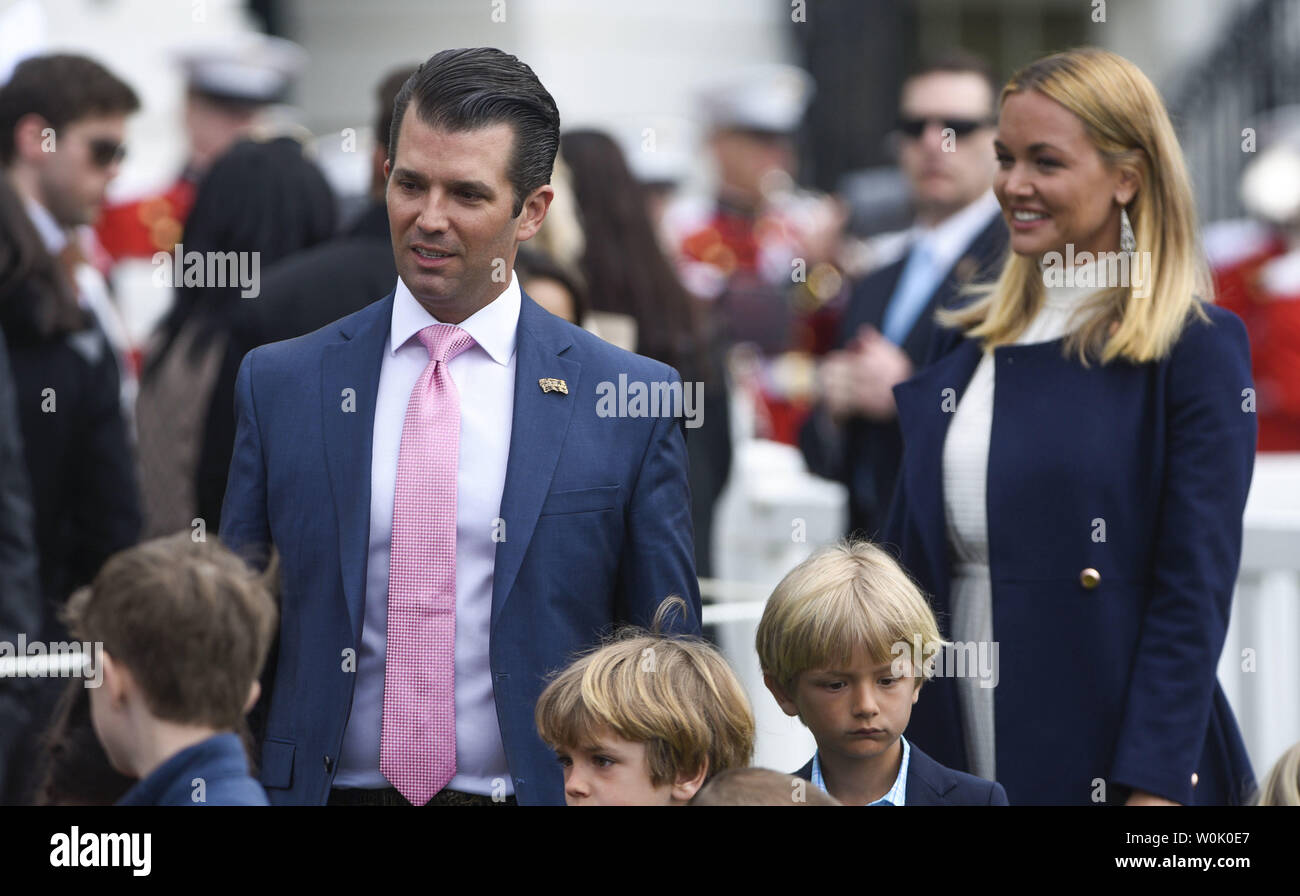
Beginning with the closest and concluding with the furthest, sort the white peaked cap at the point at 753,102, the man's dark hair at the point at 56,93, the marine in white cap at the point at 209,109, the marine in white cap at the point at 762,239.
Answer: the man's dark hair at the point at 56,93 < the marine in white cap at the point at 209,109 < the marine in white cap at the point at 762,239 < the white peaked cap at the point at 753,102

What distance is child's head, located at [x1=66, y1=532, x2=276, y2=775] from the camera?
101 inches

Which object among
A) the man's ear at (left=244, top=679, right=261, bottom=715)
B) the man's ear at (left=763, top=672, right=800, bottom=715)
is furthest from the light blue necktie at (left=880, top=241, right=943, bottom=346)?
the man's ear at (left=244, top=679, right=261, bottom=715)

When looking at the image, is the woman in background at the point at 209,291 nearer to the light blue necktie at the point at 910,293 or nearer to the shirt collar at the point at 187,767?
the light blue necktie at the point at 910,293

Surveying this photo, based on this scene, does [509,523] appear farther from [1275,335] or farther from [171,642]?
[1275,335]

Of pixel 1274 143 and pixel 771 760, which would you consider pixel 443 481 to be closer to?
pixel 771 760

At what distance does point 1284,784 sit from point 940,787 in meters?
0.53

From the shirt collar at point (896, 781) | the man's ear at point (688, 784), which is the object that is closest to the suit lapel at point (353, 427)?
the man's ear at point (688, 784)

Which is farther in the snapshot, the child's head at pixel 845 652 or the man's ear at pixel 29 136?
the man's ear at pixel 29 136

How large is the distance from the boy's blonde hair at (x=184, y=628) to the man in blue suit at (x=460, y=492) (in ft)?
0.55

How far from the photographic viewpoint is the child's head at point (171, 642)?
256 centimetres

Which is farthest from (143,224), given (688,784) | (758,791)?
(758,791)

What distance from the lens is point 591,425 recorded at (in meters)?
2.86
